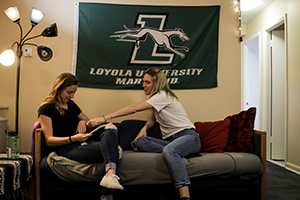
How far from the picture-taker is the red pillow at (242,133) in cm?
214

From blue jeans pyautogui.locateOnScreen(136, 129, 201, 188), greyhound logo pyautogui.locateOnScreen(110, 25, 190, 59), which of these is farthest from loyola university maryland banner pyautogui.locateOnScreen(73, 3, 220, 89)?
blue jeans pyautogui.locateOnScreen(136, 129, 201, 188)

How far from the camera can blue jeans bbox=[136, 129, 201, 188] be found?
1.77 meters

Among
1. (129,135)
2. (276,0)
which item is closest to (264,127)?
(276,0)

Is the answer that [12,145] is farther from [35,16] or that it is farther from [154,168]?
[35,16]

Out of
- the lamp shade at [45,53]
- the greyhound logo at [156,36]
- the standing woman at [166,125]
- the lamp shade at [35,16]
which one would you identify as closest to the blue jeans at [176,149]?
the standing woman at [166,125]

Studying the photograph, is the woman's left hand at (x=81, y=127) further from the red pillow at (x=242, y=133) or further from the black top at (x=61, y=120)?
the red pillow at (x=242, y=133)

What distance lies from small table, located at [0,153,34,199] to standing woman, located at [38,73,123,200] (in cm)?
21

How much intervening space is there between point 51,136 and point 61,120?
0.52 feet

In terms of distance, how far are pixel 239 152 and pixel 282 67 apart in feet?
8.01

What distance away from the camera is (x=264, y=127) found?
4094 mm

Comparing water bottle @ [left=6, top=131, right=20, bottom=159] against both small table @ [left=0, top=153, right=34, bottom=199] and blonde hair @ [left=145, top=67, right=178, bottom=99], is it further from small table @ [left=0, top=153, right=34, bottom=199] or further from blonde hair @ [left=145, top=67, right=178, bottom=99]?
blonde hair @ [left=145, top=67, right=178, bottom=99]

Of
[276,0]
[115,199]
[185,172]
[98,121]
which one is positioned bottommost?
[115,199]

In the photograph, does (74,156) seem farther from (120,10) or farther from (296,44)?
(296,44)

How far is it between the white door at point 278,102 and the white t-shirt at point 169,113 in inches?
94.6
